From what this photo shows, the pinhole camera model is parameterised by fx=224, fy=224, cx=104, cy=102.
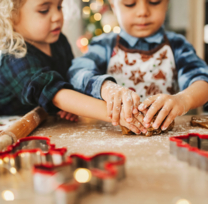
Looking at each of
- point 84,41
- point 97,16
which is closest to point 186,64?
point 84,41

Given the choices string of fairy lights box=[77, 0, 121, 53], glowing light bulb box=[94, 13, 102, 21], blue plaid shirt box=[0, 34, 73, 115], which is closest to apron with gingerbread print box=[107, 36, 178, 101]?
blue plaid shirt box=[0, 34, 73, 115]

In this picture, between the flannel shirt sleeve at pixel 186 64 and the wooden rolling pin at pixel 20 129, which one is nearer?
the wooden rolling pin at pixel 20 129

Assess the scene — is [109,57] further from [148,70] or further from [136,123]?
[136,123]

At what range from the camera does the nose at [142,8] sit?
0.94 metres

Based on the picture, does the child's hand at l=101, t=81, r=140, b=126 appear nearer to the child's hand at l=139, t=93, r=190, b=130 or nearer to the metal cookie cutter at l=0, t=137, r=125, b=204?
the child's hand at l=139, t=93, r=190, b=130

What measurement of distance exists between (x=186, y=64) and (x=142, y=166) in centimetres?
68

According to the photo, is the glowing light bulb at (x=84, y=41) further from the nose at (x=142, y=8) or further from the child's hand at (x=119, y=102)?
the child's hand at (x=119, y=102)

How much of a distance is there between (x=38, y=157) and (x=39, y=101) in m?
0.34

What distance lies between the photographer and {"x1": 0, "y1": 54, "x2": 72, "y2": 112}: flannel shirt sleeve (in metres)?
0.78

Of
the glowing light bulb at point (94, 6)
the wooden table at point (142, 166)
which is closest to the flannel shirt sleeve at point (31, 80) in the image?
the wooden table at point (142, 166)

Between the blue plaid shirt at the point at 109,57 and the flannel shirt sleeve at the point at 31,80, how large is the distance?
0.09 meters

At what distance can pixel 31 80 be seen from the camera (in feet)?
2.64

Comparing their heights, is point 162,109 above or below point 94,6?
below

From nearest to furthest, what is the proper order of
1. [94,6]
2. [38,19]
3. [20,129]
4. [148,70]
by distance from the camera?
[20,129], [38,19], [148,70], [94,6]
